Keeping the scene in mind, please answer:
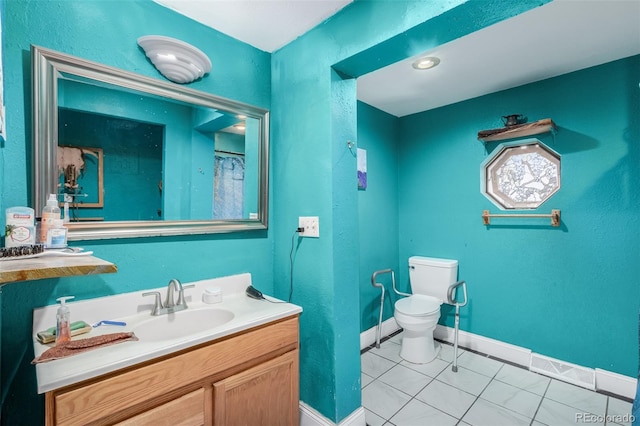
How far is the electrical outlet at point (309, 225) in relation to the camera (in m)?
1.59

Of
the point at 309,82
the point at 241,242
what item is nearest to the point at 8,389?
the point at 241,242

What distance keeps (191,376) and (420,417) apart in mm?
1406

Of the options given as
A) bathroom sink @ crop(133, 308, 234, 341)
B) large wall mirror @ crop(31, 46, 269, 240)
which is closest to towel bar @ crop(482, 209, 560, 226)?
large wall mirror @ crop(31, 46, 269, 240)

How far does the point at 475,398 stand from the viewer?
190 centimetres

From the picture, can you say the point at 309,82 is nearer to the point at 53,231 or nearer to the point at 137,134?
the point at 137,134

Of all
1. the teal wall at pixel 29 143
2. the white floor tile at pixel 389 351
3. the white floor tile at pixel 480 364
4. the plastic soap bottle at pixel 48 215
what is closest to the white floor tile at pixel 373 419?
the white floor tile at pixel 389 351

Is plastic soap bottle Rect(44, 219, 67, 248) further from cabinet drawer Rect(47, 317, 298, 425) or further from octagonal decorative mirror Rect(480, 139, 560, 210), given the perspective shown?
octagonal decorative mirror Rect(480, 139, 560, 210)

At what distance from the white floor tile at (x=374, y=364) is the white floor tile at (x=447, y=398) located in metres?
0.34

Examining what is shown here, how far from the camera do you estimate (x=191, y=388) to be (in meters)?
1.05

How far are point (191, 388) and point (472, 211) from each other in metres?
2.41

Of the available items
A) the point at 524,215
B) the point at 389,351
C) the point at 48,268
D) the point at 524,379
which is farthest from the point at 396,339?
the point at 48,268

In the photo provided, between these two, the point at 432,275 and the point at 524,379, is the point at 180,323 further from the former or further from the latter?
the point at 524,379

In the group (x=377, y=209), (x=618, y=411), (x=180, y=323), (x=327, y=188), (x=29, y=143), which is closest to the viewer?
(x=29, y=143)

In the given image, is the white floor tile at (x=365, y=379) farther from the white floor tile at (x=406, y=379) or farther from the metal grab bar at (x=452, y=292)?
the metal grab bar at (x=452, y=292)
